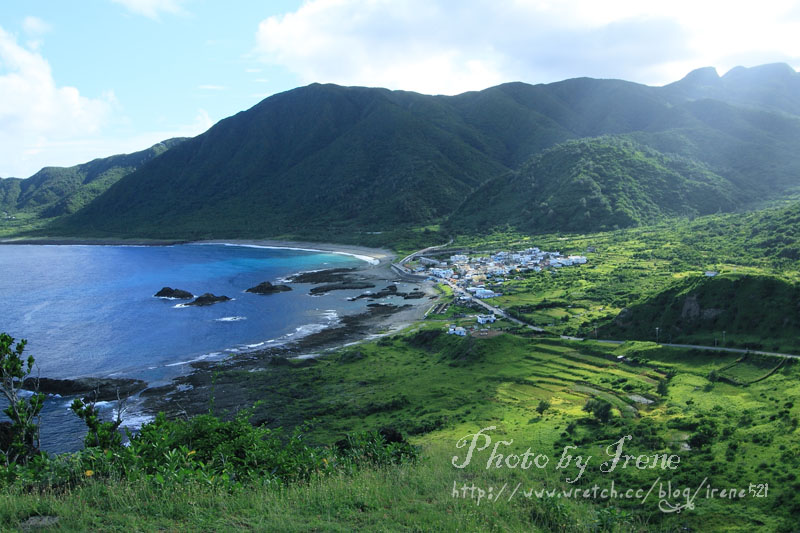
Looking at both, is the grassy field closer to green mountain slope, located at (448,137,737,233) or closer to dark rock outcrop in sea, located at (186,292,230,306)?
dark rock outcrop in sea, located at (186,292,230,306)

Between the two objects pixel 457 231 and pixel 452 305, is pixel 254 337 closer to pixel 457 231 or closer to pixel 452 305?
pixel 452 305

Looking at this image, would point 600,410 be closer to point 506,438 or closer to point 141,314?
point 506,438

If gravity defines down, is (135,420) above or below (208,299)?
below

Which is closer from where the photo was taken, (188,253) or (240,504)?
(240,504)

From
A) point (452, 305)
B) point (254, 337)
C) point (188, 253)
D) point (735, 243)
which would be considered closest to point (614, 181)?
point (735, 243)

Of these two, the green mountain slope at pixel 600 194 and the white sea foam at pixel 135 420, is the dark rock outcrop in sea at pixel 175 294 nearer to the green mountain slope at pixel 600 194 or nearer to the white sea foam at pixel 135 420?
the white sea foam at pixel 135 420

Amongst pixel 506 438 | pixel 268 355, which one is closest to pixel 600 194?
pixel 268 355

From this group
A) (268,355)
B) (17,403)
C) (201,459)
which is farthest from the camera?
(268,355)
